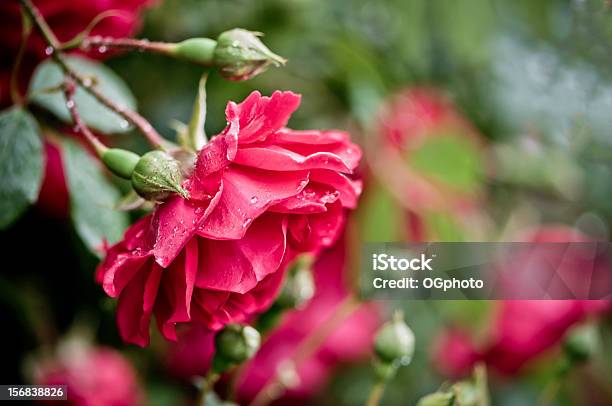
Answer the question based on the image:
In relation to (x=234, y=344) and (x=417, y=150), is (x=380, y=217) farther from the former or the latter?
(x=234, y=344)

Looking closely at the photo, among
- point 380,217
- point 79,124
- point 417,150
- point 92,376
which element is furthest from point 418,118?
point 79,124

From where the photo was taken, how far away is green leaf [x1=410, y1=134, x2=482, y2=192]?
3.23 feet

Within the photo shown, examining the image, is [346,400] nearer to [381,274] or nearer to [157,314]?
[381,274]

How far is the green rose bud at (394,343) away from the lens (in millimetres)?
516

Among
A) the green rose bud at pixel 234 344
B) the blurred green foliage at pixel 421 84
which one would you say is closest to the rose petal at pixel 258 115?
the green rose bud at pixel 234 344

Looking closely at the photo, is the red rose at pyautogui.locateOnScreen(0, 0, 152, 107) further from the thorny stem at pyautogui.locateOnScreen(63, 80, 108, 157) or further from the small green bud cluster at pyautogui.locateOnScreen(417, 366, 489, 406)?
the small green bud cluster at pyautogui.locateOnScreen(417, 366, 489, 406)

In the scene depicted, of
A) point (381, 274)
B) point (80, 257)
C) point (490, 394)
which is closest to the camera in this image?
point (381, 274)

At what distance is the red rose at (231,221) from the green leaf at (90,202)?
0.10 metres

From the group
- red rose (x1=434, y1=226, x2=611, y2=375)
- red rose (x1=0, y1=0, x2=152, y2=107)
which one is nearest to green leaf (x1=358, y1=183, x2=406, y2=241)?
red rose (x1=434, y1=226, x2=611, y2=375)

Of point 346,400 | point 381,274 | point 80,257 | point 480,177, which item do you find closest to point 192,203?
point 381,274

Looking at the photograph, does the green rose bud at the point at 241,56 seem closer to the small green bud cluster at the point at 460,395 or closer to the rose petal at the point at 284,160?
the rose petal at the point at 284,160

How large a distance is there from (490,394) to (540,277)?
0.79ft

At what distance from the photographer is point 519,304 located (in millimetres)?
847

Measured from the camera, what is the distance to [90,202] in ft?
1.70
